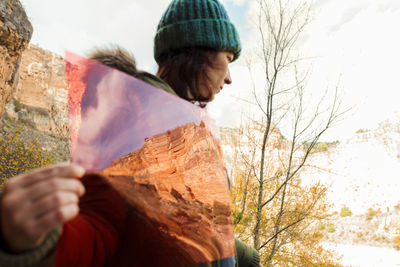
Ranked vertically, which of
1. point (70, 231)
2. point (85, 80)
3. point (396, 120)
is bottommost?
point (70, 231)

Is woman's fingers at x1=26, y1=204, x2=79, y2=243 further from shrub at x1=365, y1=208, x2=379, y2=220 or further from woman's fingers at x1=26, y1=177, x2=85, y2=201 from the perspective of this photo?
shrub at x1=365, y1=208, x2=379, y2=220

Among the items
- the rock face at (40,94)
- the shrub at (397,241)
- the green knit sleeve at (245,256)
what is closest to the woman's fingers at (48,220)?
the green knit sleeve at (245,256)

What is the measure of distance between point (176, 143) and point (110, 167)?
0.16m

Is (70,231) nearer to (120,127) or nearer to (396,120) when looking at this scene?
(120,127)

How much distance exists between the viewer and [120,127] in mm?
480

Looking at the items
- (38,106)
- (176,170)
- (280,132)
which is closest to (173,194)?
(176,170)

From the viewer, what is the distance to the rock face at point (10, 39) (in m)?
4.78

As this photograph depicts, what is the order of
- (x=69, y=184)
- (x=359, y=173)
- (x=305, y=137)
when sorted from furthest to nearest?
1. (x=359, y=173)
2. (x=305, y=137)
3. (x=69, y=184)

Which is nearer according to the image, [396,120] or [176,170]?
[176,170]

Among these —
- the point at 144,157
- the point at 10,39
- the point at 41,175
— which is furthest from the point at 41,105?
the point at 41,175

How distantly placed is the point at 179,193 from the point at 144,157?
4.2 inches

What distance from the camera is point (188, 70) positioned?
0.83 m

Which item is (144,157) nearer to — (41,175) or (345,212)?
(41,175)

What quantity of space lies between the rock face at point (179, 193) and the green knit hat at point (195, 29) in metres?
0.37
